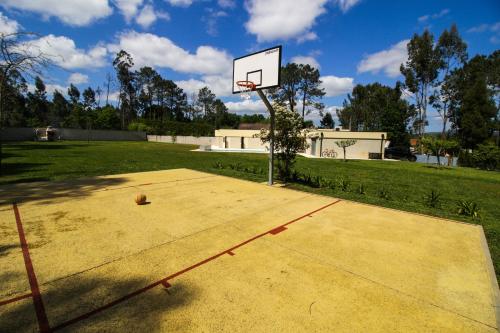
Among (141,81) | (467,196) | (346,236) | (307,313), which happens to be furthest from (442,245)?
(141,81)

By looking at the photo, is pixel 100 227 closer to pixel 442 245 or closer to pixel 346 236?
pixel 346 236

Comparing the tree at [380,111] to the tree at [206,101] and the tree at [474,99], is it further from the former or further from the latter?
the tree at [206,101]

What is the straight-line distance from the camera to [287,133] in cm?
1009

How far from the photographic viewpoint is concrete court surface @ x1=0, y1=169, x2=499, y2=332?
105 inches

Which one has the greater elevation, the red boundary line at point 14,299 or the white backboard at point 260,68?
the white backboard at point 260,68

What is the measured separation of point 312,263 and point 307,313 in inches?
45.3

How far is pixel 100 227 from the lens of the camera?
509 centimetres

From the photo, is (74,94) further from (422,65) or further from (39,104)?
(422,65)

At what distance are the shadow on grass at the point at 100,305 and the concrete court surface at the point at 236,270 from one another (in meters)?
0.01

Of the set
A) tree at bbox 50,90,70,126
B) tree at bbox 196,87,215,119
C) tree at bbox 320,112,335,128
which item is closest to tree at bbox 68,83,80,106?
tree at bbox 50,90,70,126

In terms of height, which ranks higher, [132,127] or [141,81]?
[141,81]

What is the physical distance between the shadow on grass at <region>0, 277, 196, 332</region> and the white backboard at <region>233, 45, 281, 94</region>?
24.0 ft

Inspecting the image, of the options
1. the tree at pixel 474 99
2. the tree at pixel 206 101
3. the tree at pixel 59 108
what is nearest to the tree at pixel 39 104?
the tree at pixel 59 108

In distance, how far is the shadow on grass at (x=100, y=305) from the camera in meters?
2.47
